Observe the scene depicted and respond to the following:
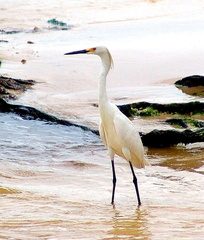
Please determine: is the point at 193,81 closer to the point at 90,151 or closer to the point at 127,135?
the point at 90,151

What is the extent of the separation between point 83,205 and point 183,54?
36.8ft

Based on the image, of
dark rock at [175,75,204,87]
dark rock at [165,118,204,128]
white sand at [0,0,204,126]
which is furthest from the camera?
dark rock at [175,75,204,87]

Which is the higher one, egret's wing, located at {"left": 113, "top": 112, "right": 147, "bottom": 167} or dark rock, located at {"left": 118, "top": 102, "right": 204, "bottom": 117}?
egret's wing, located at {"left": 113, "top": 112, "right": 147, "bottom": 167}

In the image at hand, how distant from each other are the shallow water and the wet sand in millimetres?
13

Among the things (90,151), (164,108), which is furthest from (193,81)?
(90,151)

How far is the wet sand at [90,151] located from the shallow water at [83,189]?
1cm

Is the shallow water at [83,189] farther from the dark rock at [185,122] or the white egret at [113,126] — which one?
the dark rock at [185,122]

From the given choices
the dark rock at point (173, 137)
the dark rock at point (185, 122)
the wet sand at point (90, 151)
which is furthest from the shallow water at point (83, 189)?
the dark rock at point (185, 122)

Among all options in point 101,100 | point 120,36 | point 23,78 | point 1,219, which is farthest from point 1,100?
Answer: point 120,36

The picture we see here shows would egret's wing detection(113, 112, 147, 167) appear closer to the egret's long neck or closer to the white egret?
the white egret

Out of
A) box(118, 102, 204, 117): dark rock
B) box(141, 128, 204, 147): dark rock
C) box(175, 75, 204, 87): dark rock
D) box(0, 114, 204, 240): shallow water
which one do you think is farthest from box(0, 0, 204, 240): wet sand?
box(118, 102, 204, 117): dark rock

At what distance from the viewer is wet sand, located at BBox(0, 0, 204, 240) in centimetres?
627

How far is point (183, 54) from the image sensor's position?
17766mm

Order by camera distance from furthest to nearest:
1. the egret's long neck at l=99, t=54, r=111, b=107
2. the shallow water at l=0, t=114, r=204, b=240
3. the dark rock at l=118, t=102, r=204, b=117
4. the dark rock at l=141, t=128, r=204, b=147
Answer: the dark rock at l=118, t=102, r=204, b=117, the dark rock at l=141, t=128, r=204, b=147, the egret's long neck at l=99, t=54, r=111, b=107, the shallow water at l=0, t=114, r=204, b=240
